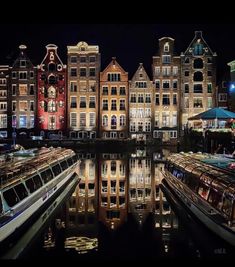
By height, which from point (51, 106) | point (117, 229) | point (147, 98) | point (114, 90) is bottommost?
point (117, 229)

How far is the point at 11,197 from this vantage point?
9.82 meters

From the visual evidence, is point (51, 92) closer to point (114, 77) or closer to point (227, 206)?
point (114, 77)

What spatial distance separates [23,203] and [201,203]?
16.7 ft

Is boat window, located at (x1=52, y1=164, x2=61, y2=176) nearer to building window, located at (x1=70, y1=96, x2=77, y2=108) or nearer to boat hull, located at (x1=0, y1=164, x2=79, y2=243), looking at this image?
boat hull, located at (x1=0, y1=164, x2=79, y2=243)

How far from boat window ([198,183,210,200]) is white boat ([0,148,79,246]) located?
5.15m

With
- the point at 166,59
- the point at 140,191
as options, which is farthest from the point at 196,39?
the point at 140,191

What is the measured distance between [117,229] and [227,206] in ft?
12.5

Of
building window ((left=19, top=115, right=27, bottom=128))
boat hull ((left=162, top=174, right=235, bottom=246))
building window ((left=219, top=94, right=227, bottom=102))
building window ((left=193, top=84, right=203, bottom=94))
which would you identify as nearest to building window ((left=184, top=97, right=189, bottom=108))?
building window ((left=193, top=84, right=203, bottom=94))

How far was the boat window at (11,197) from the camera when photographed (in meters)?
9.48

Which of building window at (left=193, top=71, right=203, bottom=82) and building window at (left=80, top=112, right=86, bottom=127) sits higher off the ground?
building window at (left=193, top=71, right=203, bottom=82)

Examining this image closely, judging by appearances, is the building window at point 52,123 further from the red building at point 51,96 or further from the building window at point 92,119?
the building window at point 92,119

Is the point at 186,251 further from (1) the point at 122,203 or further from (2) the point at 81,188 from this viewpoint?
(2) the point at 81,188

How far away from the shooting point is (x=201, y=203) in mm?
10859

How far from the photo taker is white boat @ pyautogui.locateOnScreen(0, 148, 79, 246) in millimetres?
8930
